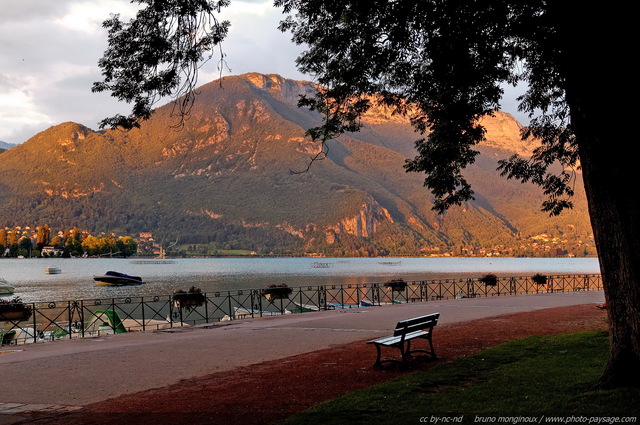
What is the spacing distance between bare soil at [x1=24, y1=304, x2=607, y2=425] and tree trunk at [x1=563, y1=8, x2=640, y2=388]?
346 cm

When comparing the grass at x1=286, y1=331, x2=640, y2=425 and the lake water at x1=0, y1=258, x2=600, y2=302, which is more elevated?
the grass at x1=286, y1=331, x2=640, y2=425

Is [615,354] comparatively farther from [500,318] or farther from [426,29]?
[500,318]

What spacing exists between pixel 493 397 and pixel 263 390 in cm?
321

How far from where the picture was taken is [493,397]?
689 cm

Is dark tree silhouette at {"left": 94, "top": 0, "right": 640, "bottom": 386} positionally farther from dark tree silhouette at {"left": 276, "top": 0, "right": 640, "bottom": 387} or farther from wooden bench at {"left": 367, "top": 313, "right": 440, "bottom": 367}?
wooden bench at {"left": 367, "top": 313, "right": 440, "bottom": 367}

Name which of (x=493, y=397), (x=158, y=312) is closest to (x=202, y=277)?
(x=158, y=312)

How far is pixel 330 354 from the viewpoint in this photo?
11.5 metres

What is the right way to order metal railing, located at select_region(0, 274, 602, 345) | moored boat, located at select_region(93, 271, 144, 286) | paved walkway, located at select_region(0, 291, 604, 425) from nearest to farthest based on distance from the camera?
paved walkway, located at select_region(0, 291, 604, 425)
metal railing, located at select_region(0, 274, 602, 345)
moored boat, located at select_region(93, 271, 144, 286)

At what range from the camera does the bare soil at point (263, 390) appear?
683 cm

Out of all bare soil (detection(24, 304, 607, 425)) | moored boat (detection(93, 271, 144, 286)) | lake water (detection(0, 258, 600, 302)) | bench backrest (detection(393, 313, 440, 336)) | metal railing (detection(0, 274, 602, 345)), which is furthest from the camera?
moored boat (detection(93, 271, 144, 286))

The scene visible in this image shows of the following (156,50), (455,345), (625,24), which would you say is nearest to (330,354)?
(455,345)

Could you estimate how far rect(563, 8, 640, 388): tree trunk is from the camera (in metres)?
6.57

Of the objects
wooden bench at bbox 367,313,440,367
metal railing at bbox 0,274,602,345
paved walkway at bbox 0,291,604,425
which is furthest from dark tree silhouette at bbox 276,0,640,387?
metal railing at bbox 0,274,602,345

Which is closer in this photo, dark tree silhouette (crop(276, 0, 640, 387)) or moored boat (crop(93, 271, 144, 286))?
dark tree silhouette (crop(276, 0, 640, 387))
